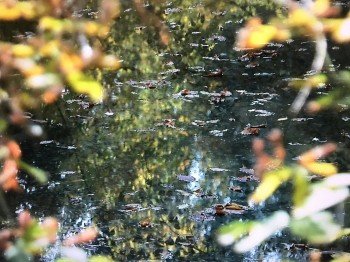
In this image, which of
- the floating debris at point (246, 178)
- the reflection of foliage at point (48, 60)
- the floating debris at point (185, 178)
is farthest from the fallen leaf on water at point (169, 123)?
the reflection of foliage at point (48, 60)

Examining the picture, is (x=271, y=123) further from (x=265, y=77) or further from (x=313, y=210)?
(x=313, y=210)

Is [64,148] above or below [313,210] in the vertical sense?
above

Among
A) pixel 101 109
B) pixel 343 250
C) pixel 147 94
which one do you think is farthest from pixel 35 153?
pixel 343 250

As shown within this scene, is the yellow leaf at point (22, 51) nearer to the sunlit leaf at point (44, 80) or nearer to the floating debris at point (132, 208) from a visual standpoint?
the sunlit leaf at point (44, 80)

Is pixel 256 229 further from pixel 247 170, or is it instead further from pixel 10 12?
pixel 247 170

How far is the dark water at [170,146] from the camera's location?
334 centimetres

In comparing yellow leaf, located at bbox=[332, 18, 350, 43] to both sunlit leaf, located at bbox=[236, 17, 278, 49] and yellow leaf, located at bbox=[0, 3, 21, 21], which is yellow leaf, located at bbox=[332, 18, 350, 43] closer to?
sunlit leaf, located at bbox=[236, 17, 278, 49]

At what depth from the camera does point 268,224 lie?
2.72 feet

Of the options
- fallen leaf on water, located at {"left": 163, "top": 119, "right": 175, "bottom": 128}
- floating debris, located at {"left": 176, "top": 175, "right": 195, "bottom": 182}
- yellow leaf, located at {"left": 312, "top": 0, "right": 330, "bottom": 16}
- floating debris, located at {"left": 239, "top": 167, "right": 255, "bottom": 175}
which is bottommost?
yellow leaf, located at {"left": 312, "top": 0, "right": 330, "bottom": 16}

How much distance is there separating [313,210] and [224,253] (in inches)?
92.9

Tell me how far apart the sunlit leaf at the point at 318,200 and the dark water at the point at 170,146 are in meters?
2.29

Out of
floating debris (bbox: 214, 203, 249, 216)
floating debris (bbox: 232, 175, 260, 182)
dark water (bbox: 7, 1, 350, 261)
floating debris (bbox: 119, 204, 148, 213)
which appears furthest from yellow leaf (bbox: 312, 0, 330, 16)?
floating debris (bbox: 232, 175, 260, 182)

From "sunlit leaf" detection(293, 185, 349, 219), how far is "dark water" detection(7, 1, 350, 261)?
2.29 meters

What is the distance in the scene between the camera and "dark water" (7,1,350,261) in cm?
334
